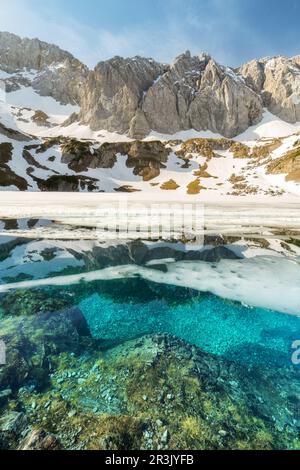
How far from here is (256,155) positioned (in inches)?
5679

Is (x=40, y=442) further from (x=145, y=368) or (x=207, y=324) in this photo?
(x=207, y=324)

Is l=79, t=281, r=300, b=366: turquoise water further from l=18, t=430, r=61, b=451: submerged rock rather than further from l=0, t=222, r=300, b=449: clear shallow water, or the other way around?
l=18, t=430, r=61, b=451: submerged rock

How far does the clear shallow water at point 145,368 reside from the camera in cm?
532

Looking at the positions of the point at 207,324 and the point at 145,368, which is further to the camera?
the point at 207,324

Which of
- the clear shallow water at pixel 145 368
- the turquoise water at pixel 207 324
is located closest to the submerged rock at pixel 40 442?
the clear shallow water at pixel 145 368

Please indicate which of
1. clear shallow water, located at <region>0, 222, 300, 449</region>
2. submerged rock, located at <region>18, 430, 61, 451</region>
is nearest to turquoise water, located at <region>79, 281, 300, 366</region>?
clear shallow water, located at <region>0, 222, 300, 449</region>

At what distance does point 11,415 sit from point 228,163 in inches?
5920

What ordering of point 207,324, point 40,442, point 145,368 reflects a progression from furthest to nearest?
1. point 207,324
2. point 145,368
3. point 40,442

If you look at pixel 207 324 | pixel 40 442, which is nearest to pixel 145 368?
pixel 40 442

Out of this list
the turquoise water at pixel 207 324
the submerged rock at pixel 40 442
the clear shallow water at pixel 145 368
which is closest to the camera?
the submerged rock at pixel 40 442

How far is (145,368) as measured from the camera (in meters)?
7.07

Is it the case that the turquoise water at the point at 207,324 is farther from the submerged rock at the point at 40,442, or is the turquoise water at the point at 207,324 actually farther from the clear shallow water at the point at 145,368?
the submerged rock at the point at 40,442
